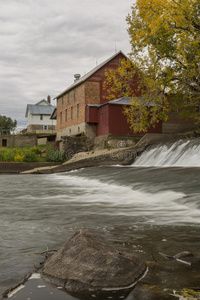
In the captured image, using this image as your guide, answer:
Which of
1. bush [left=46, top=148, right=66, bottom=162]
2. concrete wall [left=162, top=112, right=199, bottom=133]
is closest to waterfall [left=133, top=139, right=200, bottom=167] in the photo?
bush [left=46, top=148, right=66, bottom=162]

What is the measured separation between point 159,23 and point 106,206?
1558 cm

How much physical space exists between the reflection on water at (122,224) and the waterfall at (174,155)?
5487 mm

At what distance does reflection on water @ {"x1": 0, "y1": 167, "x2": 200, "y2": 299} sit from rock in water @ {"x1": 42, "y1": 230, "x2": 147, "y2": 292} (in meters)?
0.19

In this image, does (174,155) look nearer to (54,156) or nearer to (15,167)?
(15,167)

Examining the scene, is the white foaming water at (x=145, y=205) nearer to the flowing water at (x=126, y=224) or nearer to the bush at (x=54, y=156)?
the flowing water at (x=126, y=224)

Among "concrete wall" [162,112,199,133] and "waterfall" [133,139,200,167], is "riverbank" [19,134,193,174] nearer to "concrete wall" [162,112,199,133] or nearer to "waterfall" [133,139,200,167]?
"waterfall" [133,139,200,167]

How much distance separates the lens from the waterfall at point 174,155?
1543 cm

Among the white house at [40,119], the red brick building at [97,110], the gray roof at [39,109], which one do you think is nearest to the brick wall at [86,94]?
the red brick building at [97,110]

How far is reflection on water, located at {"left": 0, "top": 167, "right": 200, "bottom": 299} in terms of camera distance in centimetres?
316

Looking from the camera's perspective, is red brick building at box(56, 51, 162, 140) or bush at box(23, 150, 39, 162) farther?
red brick building at box(56, 51, 162, 140)

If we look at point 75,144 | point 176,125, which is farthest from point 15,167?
point 176,125

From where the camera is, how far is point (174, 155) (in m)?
17.0

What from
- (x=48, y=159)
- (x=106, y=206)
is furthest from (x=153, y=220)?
(x=48, y=159)

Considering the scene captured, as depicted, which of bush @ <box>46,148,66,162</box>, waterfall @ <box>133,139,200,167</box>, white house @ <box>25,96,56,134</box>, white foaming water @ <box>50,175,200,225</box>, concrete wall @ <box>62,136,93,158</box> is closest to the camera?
white foaming water @ <box>50,175,200,225</box>
